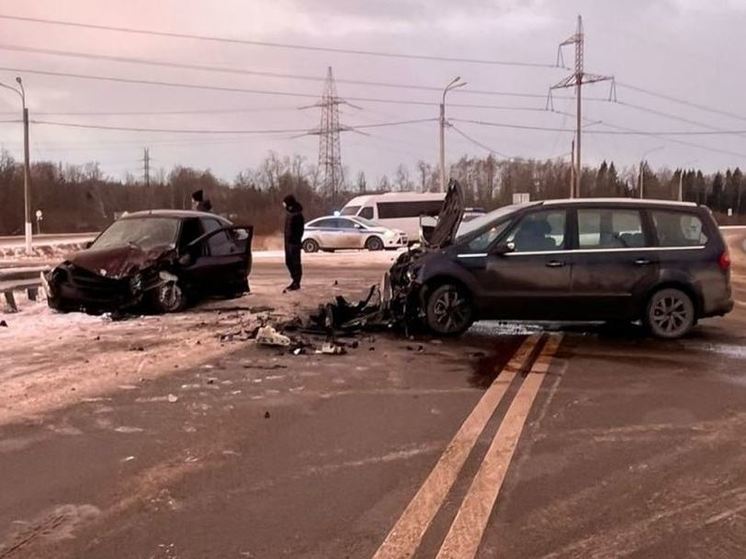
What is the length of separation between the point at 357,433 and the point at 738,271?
74.5 feet

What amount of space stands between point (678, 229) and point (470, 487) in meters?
6.51

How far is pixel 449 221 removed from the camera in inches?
412

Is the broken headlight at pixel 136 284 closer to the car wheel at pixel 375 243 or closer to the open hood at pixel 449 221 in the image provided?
the open hood at pixel 449 221

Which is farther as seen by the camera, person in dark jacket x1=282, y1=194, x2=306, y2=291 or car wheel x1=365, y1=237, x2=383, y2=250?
car wheel x1=365, y1=237, x2=383, y2=250

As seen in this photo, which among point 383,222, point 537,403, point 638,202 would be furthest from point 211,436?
point 383,222

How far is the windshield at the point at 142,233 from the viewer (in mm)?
12367

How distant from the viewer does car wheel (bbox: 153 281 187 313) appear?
1191 centimetres


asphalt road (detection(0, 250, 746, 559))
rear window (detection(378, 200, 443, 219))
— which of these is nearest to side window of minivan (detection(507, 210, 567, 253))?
asphalt road (detection(0, 250, 746, 559))

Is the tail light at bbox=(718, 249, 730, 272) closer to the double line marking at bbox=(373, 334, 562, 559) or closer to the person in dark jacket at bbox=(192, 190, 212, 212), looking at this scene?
the double line marking at bbox=(373, 334, 562, 559)

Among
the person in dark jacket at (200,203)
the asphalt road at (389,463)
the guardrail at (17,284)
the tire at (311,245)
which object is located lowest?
the asphalt road at (389,463)

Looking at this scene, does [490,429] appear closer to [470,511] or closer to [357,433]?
[357,433]

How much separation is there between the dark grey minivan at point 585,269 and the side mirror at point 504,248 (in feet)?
0.04

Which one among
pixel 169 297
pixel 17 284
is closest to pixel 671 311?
pixel 169 297

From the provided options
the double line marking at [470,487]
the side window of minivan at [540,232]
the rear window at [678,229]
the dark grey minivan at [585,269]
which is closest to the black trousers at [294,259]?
the dark grey minivan at [585,269]
